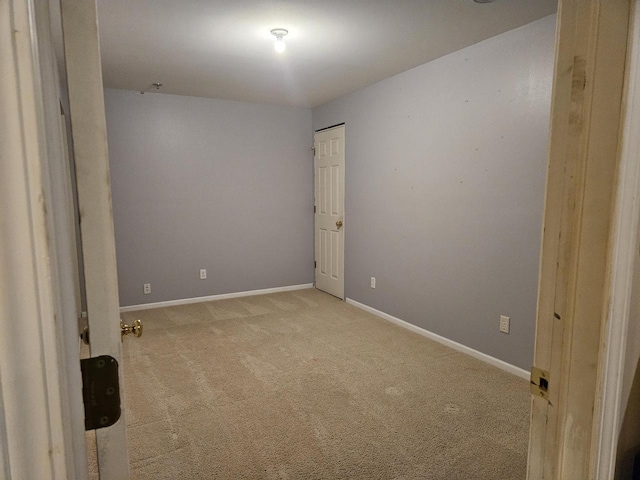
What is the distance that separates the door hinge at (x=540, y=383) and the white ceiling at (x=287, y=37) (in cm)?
208

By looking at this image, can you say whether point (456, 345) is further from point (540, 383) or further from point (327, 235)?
Answer: point (540, 383)

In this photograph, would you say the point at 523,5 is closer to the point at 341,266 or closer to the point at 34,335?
the point at 34,335

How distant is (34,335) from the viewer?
433 millimetres

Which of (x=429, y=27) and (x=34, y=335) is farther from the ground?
(x=429, y=27)

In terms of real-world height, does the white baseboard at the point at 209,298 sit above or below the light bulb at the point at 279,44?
below

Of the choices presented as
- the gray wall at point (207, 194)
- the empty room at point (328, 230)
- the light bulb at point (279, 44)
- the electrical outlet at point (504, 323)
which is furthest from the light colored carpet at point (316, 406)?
the light bulb at point (279, 44)

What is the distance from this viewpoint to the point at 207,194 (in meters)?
4.72

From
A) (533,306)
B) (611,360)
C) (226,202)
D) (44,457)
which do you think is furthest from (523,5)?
(226,202)

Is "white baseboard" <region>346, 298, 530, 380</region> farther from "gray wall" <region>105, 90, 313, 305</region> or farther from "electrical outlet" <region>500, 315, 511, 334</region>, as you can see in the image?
"gray wall" <region>105, 90, 313, 305</region>

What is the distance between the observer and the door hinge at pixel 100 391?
59 cm

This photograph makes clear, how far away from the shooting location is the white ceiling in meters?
2.32

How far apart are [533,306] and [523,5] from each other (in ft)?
6.04

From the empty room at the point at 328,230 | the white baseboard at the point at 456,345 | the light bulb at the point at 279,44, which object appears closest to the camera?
the empty room at the point at 328,230

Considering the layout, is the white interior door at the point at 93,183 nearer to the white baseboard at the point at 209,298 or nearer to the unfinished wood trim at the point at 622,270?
the unfinished wood trim at the point at 622,270
